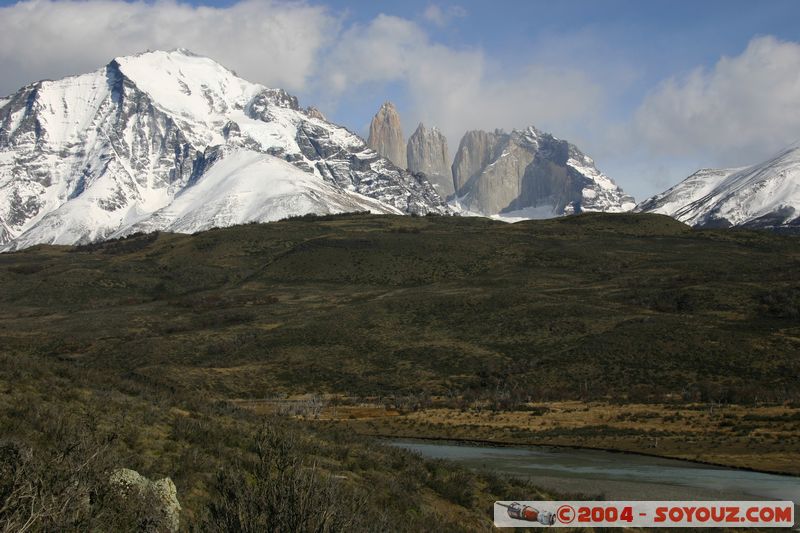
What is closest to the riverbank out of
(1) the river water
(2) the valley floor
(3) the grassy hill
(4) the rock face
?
(2) the valley floor

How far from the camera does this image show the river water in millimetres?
31906

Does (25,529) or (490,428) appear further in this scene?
(490,428)

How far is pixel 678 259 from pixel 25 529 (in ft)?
496

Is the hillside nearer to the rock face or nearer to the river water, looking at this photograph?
the river water

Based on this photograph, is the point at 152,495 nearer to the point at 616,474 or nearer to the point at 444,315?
the point at 616,474

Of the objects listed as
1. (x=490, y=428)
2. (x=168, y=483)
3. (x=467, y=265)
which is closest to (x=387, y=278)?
(x=467, y=265)

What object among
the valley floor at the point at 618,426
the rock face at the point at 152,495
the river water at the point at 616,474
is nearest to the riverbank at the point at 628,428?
the valley floor at the point at 618,426

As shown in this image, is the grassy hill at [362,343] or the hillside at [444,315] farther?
the hillside at [444,315]

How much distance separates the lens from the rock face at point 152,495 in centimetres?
1348

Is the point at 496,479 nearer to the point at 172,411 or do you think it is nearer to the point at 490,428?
the point at 172,411

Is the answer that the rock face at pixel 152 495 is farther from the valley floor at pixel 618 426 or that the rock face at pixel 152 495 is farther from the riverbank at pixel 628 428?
the valley floor at pixel 618 426

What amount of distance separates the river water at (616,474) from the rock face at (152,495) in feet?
40.5

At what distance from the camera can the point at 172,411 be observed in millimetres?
26438

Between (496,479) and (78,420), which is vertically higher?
(78,420)
